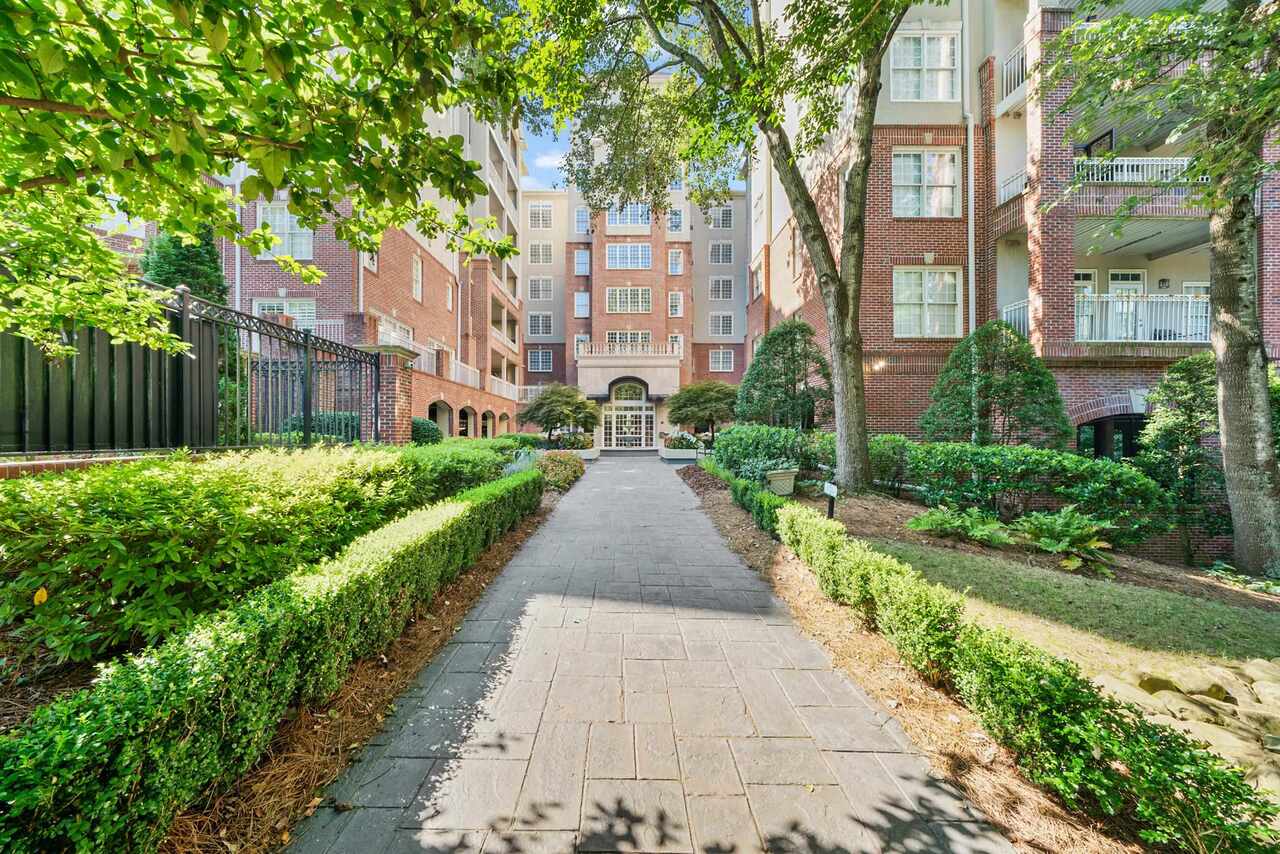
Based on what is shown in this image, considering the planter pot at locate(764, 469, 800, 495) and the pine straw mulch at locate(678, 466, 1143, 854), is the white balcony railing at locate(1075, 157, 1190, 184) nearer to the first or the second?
the planter pot at locate(764, 469, 800, 495)

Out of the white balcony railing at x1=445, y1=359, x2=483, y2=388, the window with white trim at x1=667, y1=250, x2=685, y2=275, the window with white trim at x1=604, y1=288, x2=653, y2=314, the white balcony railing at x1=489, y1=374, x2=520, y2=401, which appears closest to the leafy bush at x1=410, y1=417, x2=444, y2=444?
the white balcony railing at x1=445, y1=359, x2=483, y2=388

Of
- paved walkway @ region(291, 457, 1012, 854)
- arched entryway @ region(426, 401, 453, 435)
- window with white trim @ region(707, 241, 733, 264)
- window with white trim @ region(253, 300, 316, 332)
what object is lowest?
paved walkway @ region(291, 457, 1012, 854)

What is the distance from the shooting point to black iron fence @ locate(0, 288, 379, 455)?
374cm

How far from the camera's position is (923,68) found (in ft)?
41.1

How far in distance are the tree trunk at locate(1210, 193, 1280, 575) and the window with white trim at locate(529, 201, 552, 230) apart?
31.7m

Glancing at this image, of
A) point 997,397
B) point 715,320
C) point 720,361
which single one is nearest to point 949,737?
point 997,397

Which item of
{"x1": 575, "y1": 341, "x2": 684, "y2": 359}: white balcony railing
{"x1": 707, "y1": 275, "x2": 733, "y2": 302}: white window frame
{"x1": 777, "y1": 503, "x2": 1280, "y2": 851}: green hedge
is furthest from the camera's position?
{"x1": 707, "y1": 275, "x2": 733, "y2": 302}: white window frame

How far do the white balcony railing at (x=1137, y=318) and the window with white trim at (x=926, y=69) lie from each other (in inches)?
265

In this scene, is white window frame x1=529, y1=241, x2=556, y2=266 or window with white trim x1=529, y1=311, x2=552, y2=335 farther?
white window frame x1=529, y1=241, x2=556, y2=266

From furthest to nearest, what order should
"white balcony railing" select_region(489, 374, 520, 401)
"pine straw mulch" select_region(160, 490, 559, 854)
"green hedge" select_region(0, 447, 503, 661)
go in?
"white balcony railing" select_region(489, 374, 520, 401)
"green hedge" select_region(0, 447, 503, 661)
"pine straw mulch" select_region(160, 490, 559, 854)

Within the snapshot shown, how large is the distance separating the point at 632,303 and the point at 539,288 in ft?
26.3

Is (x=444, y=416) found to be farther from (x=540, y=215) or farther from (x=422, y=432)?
(x=540, y=215)

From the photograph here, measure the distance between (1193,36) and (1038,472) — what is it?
607 cm

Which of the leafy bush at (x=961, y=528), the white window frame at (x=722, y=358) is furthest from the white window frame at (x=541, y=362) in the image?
the leafy bush at (x=961, y=528)
